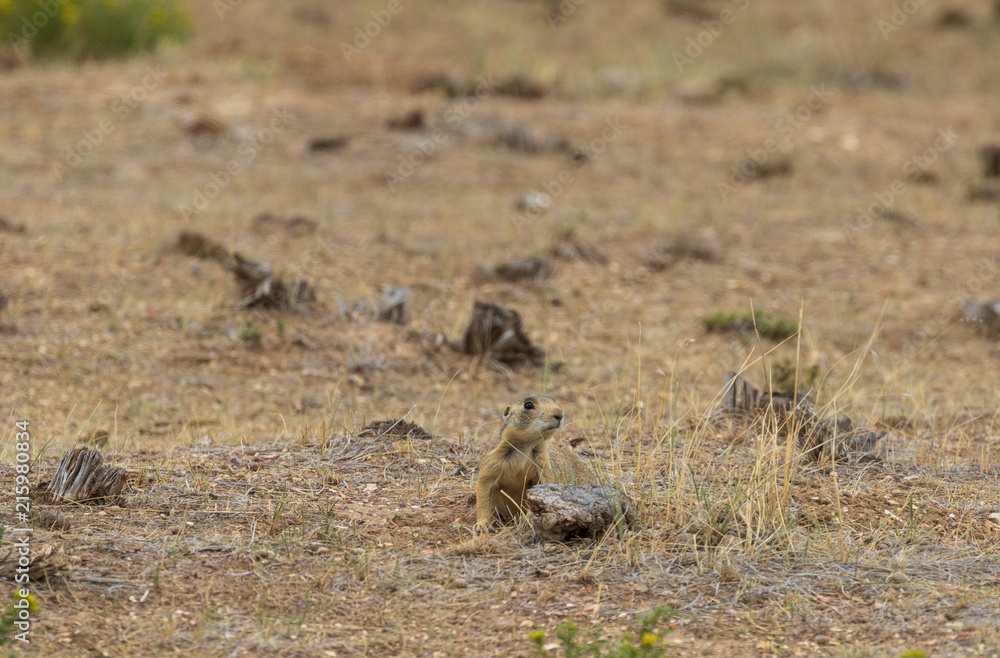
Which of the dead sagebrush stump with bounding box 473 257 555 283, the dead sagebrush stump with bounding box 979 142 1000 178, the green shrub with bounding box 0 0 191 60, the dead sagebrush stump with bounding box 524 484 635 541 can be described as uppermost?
the green shrub with bounding box 0 0 191 60

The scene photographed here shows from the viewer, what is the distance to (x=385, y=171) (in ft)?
39.3

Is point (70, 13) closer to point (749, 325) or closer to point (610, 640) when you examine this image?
point (749, 325)

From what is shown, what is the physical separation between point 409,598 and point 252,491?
1.11 m

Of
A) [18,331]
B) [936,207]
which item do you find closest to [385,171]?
[18,331]

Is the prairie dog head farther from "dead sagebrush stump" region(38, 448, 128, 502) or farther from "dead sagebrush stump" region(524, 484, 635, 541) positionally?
"dead sagebrush stump" region(38, 448, 128, 502)

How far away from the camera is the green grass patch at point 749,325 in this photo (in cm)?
827

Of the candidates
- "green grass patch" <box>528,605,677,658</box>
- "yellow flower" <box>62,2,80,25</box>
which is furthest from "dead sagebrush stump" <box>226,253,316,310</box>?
"yellow flower" <box>62,2,80,25</box>

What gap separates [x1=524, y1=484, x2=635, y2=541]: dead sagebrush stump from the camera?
414 centimetres

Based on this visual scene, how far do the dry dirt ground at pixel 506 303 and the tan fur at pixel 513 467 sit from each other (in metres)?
0.17

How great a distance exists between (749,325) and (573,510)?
462 cm

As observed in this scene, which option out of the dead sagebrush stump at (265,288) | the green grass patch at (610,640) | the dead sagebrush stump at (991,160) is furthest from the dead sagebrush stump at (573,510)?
the dead sagebrush stump at (991,160)

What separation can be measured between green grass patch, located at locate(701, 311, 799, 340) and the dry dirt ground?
14cm

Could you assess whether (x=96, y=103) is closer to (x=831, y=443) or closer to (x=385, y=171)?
(x=385, y=171)

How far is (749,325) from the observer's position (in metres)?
8.39
